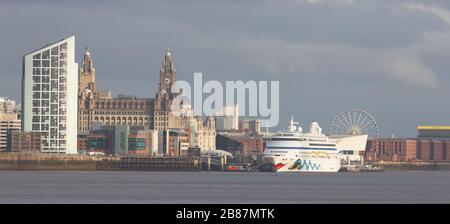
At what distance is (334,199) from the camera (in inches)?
3684

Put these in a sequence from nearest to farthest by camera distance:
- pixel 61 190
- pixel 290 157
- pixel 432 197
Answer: pixel 432 197
pixel 61 190
pixel 290 157
